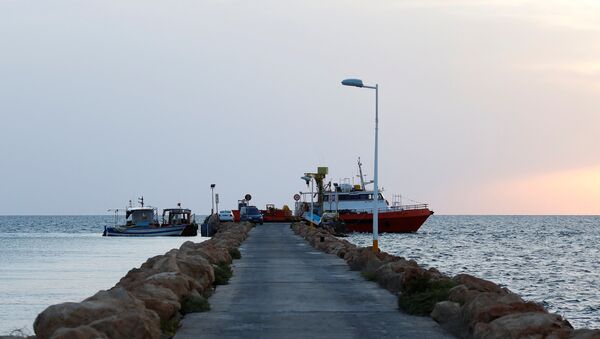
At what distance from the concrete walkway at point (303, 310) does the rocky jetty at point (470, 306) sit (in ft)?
1.02

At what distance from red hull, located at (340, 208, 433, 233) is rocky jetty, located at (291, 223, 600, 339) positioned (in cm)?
8101

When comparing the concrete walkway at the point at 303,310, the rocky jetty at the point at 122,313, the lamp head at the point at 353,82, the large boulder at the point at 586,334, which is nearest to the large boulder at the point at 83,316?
the rocky jetty at the point at 122,313

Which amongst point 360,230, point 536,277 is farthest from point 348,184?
point 536,277

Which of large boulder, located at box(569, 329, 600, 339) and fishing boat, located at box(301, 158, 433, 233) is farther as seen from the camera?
fishing boat, located at box(301, 158, 433, 233)

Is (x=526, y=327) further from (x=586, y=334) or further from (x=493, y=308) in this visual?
(x=493, y=308)

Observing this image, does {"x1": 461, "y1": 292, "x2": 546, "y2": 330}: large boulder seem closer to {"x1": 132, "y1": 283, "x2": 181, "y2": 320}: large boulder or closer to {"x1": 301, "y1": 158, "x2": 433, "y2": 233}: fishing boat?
{"x1": 132, "y1": 283, "x2": 181, "y2": 320}: large boulder

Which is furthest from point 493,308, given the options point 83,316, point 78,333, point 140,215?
point 140,215

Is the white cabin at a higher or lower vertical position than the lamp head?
lower

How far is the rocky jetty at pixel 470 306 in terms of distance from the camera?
1367 cm

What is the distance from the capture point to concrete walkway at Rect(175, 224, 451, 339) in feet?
54.3

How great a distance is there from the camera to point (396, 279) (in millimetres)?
23734

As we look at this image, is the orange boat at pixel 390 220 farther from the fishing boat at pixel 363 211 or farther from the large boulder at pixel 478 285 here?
the large boulder at pixel 478 285

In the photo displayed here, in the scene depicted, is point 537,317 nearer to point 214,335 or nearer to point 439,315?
point 439,315

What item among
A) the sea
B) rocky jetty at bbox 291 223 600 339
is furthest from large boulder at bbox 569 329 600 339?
the sea
